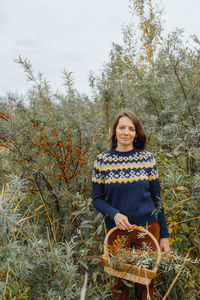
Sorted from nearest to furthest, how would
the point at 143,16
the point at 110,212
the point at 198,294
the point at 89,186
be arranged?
the point at 110,212 → the point at 198,294 → the point at 89,186 → the point at 143,16

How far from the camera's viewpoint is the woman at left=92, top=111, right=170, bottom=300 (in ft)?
6.16

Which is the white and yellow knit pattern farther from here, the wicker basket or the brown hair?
the wicker basket

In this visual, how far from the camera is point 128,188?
6.22 ft

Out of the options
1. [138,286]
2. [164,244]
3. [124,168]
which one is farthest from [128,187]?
[138,286]

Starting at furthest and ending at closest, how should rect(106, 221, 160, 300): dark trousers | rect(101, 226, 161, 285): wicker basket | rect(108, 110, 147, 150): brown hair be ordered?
1. rect(108, 110, 147, 150): brown hair
2. rect(106, 221, 160, 300): dark trousers
3. rect(101, 226, 161, 285): wicker basket

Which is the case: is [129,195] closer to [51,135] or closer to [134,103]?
[51,135]

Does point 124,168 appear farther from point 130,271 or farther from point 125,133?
point 130,271

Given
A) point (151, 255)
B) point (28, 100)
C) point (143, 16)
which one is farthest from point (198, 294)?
point (143, 16)

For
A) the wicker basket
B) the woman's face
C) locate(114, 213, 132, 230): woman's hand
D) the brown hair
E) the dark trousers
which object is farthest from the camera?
the brown hair

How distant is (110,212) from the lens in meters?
1.82

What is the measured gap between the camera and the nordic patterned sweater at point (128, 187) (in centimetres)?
188

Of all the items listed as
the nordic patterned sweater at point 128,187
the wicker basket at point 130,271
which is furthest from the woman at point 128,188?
the wicker basket at point 130,271

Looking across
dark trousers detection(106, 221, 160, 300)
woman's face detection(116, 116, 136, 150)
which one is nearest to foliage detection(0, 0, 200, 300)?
dark trousers detection(106, 221, 160, 300)

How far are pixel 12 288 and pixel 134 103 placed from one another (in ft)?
9.12
